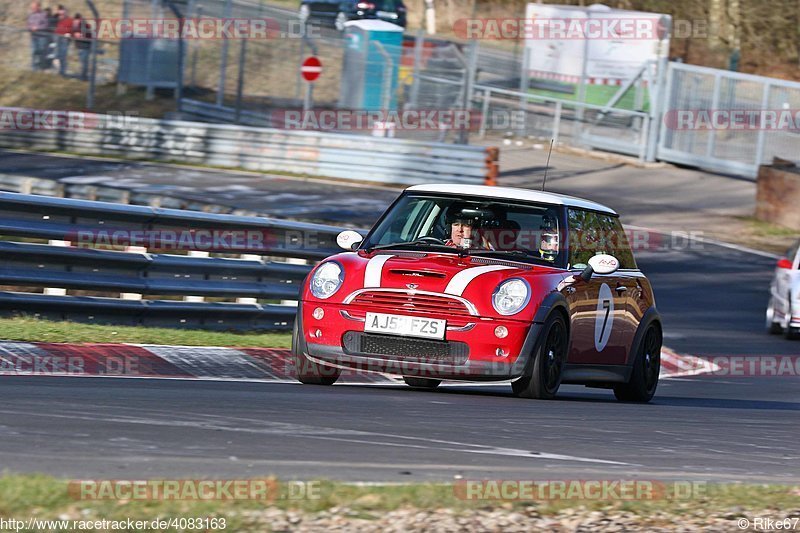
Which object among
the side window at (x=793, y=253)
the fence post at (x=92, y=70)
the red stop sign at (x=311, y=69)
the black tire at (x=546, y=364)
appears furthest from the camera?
the fence post at (x=92, y=70)

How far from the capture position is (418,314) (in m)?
8.41

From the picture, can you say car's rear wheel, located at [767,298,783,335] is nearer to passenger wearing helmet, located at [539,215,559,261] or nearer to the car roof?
the car roof

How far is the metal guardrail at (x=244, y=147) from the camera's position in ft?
88.3

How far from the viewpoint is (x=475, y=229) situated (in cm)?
930

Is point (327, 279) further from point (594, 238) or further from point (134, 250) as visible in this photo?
point (134, 250)

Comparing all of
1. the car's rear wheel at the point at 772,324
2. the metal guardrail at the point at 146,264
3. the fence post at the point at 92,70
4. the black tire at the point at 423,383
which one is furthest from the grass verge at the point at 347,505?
the fence post at the point at 92,70

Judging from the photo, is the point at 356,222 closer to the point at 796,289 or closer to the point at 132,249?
the point at 796,289

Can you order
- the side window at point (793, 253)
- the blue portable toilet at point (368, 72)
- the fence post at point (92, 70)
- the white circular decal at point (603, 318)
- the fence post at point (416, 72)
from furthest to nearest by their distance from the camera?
the fence post at point (92, 70) → the blue portable toilet at point (368, 72) → the fence post at point (416, 72) → the side window at point (793, 253) → the white circular decal at point (603, 318)

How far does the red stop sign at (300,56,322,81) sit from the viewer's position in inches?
1160

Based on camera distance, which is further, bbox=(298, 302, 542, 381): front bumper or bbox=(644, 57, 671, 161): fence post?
bbox=(644, 57, 671, 161): fence post

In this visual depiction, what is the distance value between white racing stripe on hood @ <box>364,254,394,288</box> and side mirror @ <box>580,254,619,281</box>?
4.27ft

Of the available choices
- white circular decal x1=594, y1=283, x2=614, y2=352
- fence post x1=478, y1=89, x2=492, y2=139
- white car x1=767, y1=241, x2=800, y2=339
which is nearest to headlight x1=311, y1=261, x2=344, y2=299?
white circular decal x1=594, y1=283, x2=614, y2=352

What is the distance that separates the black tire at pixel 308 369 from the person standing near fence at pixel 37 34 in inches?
1005

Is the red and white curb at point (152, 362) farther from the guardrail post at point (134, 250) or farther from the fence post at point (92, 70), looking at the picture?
the fence post at point (92, 70)
